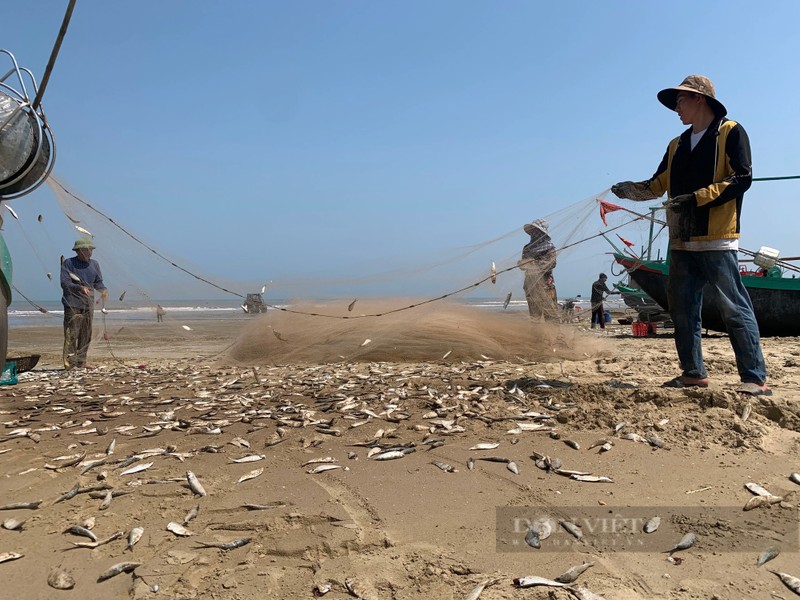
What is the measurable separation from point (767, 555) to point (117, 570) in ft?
8.37

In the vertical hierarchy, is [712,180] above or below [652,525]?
above

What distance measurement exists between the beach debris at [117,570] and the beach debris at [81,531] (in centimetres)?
30

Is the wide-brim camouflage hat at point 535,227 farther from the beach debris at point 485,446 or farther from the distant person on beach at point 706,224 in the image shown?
the beach debris at point 485,446

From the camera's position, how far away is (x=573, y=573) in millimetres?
2027

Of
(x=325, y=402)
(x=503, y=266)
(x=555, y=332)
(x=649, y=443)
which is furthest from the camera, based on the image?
(x=555, y=332)

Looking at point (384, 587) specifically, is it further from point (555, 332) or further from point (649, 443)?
point (555, 332)

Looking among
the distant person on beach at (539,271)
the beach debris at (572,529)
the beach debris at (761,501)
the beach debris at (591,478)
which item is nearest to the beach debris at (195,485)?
the beach debris at (572,529)

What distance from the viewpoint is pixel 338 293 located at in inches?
332

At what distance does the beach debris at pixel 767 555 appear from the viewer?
2088 millimetres

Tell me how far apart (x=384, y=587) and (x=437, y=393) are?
9.70ft

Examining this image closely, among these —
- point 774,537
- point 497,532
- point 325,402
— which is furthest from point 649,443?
point 325,402

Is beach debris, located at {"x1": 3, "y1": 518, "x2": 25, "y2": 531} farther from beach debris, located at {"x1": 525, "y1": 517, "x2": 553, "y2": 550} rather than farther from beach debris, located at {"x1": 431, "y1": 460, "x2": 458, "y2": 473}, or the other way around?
beach debris, located at {"x1": 525, "y1": 517, "x2": 553, "y2": 550}

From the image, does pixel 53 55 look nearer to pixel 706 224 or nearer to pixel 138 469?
pixel 138 469

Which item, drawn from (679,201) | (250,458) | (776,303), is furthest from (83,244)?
(776,303)
